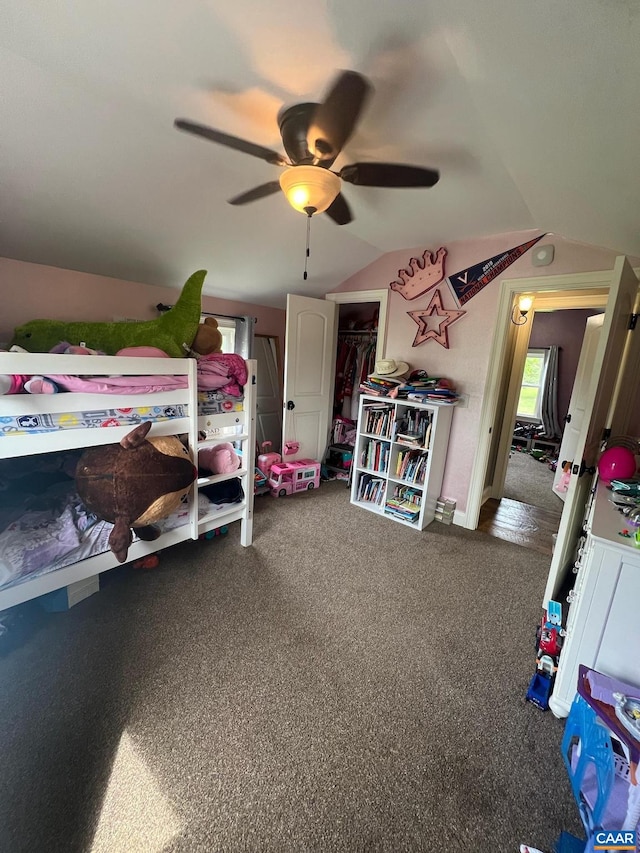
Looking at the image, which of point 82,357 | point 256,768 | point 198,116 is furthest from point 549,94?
point 256,768

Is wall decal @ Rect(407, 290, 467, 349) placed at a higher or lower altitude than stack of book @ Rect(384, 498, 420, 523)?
higher

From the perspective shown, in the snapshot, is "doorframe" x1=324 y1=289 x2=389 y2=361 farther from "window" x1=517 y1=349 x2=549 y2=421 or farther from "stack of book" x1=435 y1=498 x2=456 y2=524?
"window" x1=517 y1=349 x2=549 y2=421

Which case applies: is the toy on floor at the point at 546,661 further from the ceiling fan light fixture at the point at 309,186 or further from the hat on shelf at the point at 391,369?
the ceiling fan light fixture at the point at 309,186

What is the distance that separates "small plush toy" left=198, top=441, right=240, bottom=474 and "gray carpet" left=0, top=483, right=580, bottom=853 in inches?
25.3

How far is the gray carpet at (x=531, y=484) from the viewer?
356 centimetres

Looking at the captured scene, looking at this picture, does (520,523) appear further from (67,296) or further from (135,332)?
(67,296)

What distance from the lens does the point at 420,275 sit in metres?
2.97

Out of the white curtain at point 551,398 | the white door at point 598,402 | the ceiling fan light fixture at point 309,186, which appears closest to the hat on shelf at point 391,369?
the white door at point 598,402

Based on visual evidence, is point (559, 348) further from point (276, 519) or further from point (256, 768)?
point (256, 768)

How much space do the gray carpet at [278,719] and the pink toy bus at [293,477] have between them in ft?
3.81

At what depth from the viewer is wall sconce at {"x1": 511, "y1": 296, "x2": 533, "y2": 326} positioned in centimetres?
296

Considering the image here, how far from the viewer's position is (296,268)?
315 cm

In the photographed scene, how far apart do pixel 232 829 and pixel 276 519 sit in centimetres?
191

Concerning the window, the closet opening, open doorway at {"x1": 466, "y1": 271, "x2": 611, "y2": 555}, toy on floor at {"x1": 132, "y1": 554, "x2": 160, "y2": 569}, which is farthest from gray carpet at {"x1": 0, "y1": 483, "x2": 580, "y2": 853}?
the window
